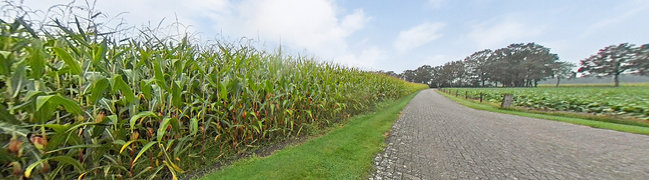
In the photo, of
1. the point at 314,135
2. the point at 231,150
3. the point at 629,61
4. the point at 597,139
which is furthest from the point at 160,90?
the point at 629,61

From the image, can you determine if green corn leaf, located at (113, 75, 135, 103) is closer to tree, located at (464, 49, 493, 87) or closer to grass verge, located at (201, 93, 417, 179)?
grass verge, located at (201, 93, 417, 179)

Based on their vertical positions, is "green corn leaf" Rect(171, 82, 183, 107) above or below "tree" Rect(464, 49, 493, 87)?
below

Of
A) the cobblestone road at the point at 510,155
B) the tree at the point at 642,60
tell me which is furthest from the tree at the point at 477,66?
the cobblestone road at the point at 510,155

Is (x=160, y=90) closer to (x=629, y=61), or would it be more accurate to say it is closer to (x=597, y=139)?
(x=597, y=139)

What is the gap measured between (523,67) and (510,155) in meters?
74.4

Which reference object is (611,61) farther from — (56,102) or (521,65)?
(56,102)

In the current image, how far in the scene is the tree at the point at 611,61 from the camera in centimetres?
3841

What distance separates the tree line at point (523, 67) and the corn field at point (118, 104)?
48.0 feet

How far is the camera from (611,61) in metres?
40.8

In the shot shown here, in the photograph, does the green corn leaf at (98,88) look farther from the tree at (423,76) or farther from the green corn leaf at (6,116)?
the tree at (423,76)

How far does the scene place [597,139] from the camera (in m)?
4.02

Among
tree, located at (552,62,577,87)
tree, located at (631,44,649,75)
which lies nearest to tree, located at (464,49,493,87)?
tree, located at (552,62,577,87)

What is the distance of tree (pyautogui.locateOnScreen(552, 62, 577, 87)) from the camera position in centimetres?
5503

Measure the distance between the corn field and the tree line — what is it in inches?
576
